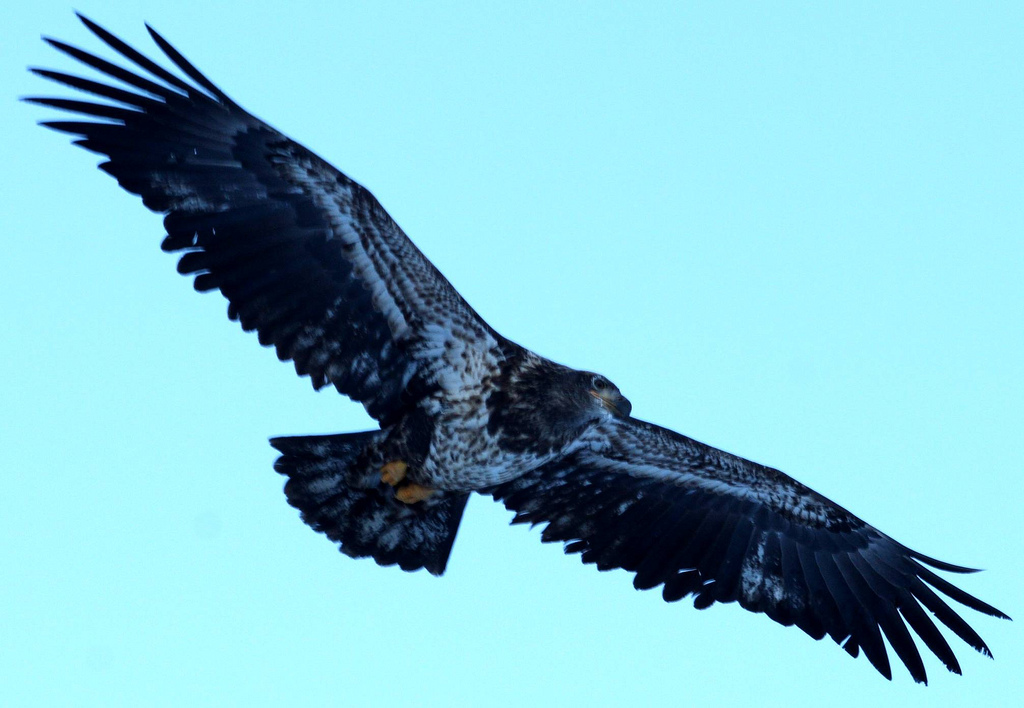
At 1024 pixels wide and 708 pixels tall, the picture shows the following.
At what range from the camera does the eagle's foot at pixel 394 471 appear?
10438 millimetres

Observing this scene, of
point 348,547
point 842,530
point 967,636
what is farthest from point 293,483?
point 967,636

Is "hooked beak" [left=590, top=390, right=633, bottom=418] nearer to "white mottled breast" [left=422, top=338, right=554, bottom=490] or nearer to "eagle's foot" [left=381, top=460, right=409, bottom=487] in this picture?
"white mottled breast" [left=422, top=338, right=554, bottom=490]

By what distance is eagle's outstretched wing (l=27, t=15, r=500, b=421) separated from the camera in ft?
32.2

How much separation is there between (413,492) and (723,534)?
264cm

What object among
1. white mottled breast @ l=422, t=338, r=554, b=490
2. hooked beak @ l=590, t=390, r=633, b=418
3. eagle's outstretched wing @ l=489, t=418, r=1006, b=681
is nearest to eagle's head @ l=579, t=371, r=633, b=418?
hooked beak @ l=590, t=390, r=633, b=418

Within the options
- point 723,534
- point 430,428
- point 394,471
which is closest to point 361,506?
point 394,471

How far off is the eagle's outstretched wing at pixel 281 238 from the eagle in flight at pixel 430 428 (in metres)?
0.01

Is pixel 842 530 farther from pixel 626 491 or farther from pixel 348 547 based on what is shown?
pixel 348 547

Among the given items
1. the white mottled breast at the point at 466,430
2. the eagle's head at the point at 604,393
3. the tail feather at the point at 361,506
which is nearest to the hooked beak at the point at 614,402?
the eagle's head at the point at 604,393

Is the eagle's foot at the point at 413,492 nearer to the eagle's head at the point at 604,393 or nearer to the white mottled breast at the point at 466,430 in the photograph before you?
the white mottled breast at the point at 466,430

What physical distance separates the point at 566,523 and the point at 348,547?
69.3 inches

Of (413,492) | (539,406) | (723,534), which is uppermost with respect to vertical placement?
(723,534)

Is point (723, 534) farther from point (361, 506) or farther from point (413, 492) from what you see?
point (361, 506)

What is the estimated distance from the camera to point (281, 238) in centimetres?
1011
